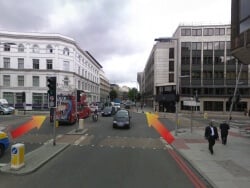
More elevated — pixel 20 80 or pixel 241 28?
pixel 241 28

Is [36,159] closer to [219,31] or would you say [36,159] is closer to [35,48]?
[35,48]

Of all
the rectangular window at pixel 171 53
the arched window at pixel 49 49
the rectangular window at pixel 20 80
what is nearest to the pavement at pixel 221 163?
the arched window at pixel 49 49

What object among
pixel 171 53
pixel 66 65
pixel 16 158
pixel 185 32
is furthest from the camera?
pixel 171 53

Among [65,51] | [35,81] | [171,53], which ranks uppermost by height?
[171,53]

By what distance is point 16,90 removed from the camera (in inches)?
2739

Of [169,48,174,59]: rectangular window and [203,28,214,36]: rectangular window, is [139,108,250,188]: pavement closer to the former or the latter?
[203,28,214,36]: rectangular window

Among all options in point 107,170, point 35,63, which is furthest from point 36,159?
point 35,63

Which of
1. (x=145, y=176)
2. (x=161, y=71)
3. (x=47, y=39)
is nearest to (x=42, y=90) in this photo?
(x=47, y=39)

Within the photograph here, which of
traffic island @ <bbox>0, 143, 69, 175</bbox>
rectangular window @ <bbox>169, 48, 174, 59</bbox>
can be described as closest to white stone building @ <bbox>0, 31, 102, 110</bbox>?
rectangular window @ <bbox>169, 48, 174, 59</bbox>

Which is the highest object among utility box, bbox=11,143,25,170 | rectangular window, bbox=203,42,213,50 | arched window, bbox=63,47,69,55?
rectangular window, bbox=203,42,213,50

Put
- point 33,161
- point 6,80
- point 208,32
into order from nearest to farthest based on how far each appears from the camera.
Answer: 1. point 33,161
2. point 6,80
3. point 208,32

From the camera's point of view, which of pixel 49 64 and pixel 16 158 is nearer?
pixel 16 158

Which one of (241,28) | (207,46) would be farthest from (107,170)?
(207,46)

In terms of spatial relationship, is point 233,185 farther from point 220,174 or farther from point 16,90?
point 16,90
